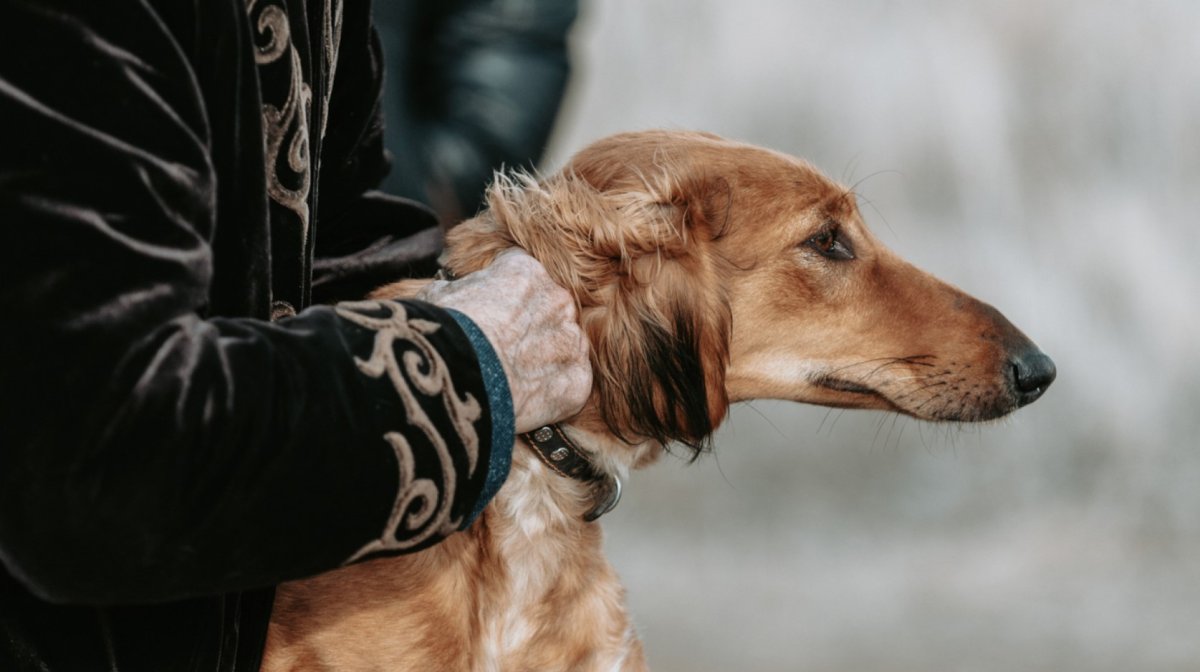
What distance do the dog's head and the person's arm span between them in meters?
0.70

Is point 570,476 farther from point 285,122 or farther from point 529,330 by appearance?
point 285,122

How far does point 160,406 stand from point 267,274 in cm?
30

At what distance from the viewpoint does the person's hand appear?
1.33m

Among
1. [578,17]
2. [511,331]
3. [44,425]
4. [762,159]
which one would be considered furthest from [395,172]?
[44,425]

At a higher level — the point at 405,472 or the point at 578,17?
the point at 578,17

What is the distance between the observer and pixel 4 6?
3.07 feet

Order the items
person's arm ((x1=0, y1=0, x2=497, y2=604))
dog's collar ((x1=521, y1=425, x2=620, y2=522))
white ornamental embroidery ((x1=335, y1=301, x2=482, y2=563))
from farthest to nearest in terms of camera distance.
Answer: dog's collar ((x1=521, y1=425, x2=620, y2=522)) → white ornamental embroidery ((x1=335, y1=301, x2=482, y2=563)) → person's arm ((x1=0, y1=0, x2=497, y2=604))

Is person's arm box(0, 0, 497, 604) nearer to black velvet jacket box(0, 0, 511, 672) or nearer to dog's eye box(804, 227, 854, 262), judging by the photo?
black velvet jacket box(0, 0, 511, 672)

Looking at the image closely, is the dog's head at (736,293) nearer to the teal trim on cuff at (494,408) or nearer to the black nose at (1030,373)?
the black nose at (1030,373)

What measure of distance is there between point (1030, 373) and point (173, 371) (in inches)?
56.6

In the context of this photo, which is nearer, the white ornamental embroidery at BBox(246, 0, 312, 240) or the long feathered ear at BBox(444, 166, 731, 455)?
the white ornamental embroidery at BBox(246, 0, 312, 240)

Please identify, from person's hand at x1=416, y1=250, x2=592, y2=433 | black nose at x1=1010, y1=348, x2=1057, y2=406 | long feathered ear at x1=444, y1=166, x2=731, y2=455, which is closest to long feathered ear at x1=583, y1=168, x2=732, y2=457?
long feathered ear at x1=444, y1=166, x2=731, y2=455

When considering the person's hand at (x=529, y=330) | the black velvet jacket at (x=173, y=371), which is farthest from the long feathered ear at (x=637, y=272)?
the black velvet jacket at (x=173, y=371)

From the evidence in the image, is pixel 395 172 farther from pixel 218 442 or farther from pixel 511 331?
pixel 218 442
